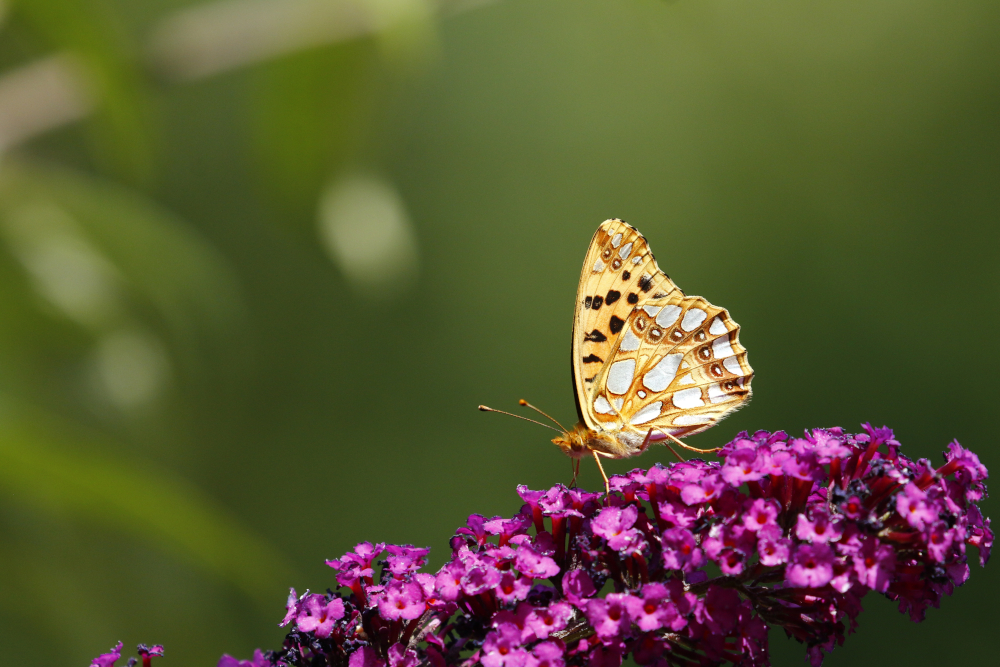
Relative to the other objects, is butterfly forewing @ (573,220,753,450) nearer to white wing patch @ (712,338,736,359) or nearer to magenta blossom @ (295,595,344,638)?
white wing patch @ (712,338,736,359)

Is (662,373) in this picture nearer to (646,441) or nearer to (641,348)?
(641,348)

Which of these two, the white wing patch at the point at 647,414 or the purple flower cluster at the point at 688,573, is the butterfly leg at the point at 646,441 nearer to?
the white wing patch at the point at 647,414

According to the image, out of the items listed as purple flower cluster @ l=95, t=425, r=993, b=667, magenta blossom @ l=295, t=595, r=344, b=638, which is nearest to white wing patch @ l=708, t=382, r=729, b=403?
purple flower cluster @ l=95, t=425, r=993, b=667

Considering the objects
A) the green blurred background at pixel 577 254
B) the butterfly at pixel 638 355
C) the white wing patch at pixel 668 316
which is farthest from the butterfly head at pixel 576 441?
the green blurred background at pixel 577 254

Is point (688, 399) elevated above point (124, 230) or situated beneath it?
situated beneath

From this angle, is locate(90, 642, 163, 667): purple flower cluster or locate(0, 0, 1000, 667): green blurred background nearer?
locate(90, 642, 163, 667): purple flower cluster

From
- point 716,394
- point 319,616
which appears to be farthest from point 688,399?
point 319,616

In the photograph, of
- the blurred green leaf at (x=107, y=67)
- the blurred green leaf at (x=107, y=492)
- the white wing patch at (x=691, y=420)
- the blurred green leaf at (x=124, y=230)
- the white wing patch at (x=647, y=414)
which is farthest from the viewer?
the white wing patch at (x=647, y=414)
